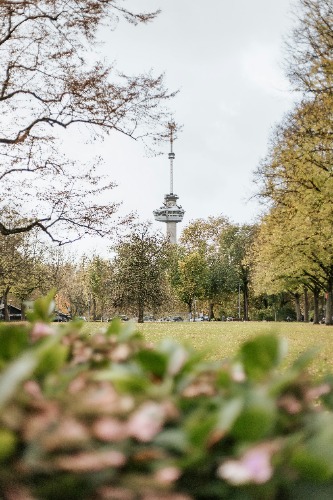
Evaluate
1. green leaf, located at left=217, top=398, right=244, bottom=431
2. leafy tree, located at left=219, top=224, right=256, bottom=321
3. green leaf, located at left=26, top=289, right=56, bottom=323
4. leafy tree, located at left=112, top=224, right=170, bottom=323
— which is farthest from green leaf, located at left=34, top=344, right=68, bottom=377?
leafy tree, located at left=219, top=224, right=256, bottom=321

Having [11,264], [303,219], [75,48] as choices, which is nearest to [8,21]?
[75,48]

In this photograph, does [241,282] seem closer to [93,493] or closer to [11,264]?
[11,264]

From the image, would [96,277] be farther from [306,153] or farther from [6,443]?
[6,443]

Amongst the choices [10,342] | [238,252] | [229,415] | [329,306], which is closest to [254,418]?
[229,415]

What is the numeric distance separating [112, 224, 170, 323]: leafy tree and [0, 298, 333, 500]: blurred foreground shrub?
4947cm

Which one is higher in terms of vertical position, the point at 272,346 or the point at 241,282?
the point at 241,282

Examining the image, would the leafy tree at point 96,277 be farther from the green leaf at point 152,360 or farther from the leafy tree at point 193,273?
the green leaf at point 152,360

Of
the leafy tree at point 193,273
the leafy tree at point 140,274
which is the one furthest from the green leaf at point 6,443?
the leafy tree at point 193,273

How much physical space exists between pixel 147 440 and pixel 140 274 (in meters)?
50.1

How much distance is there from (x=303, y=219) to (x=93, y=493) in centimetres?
2352

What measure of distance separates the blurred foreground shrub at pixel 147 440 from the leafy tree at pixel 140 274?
162ft

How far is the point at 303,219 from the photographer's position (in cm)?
2338

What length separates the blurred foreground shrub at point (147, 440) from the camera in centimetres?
76

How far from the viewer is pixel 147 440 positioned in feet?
2.81
